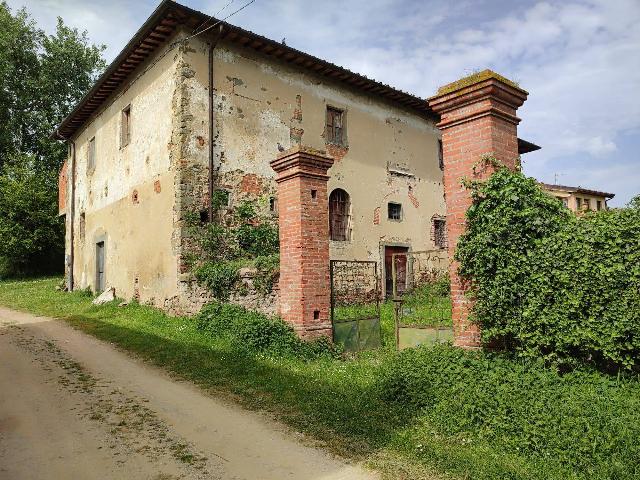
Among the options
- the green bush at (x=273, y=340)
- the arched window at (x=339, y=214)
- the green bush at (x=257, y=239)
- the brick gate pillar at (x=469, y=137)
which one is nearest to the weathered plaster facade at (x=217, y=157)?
the arched window at (x=339, y=214)

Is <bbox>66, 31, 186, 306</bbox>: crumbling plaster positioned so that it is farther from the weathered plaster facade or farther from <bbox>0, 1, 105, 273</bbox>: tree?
<bbox>0, 1, 105, 273</bbox>: tree

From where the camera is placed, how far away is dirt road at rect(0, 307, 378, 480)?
365 cm

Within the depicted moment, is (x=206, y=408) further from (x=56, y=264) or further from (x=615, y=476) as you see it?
(x=56, y=264)

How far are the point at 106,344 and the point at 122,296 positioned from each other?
6153 mm

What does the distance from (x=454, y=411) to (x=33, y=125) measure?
1253 inches

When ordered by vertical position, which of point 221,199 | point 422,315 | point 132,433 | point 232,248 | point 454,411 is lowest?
point 132,433

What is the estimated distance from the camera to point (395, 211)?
663 inches

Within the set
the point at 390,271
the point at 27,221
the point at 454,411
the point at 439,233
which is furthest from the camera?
the point at 27,221

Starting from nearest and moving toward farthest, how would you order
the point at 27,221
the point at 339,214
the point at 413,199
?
1. the point at 339,214
2. the point at 413,199
3. the point at 27,221

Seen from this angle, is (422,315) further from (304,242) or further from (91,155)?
(91,155)

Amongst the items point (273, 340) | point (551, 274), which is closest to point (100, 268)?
point (273, 340)

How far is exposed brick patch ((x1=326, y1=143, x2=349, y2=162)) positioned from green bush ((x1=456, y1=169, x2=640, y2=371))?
1028 cm

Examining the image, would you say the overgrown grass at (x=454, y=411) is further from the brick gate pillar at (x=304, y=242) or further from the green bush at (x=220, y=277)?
the green bush at (x=220, y=277)

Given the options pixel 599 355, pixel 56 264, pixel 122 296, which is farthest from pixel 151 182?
pixel 56 264
